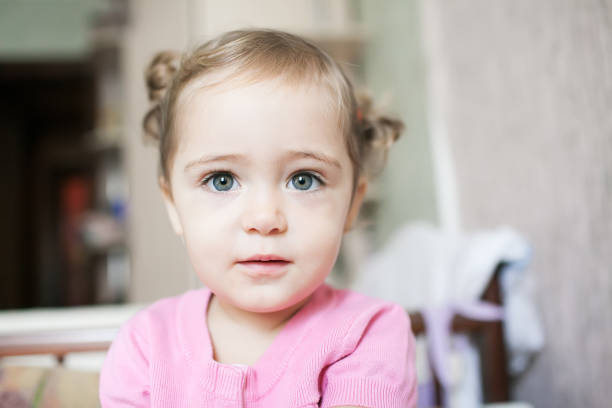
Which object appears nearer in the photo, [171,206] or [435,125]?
[171,206]

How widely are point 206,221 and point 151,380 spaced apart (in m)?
0.18

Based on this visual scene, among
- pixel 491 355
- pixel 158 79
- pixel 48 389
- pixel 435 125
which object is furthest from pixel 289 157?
pixel 435 125

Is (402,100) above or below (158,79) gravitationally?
above

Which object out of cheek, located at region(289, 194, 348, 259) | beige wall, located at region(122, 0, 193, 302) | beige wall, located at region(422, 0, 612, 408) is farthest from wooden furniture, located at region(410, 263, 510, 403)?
beige wall, located at region(122, 0, 193, 302)

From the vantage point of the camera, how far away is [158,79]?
659 mm

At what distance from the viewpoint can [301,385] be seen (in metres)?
0.51

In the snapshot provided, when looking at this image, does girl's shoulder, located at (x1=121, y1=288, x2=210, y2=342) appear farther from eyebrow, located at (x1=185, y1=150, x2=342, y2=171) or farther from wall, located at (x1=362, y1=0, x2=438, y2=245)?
wall, located at (x1=362, y1=0, x2=438, y2=245)

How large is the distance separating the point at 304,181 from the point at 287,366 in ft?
0.66

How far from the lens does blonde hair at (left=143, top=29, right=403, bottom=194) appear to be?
54cm

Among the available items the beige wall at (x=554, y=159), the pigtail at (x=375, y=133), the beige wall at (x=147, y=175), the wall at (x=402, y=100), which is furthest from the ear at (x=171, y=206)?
the beige wall at (x=147, y=175)

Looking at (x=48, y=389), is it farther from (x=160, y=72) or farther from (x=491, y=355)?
(x=491, y=355)

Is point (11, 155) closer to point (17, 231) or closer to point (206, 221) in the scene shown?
point (17, 231)

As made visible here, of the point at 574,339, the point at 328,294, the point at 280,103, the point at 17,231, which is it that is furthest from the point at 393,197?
the point at 17,231

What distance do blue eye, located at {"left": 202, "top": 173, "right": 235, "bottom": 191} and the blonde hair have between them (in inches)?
2.7
